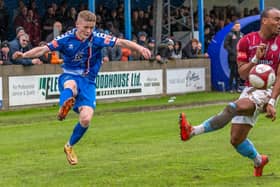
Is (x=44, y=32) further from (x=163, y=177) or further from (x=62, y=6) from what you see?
(x=163, y=177)

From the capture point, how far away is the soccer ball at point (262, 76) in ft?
31.3

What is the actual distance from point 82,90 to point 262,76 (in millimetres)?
3142

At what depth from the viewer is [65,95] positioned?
11336 mm

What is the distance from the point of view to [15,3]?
95.8 feet

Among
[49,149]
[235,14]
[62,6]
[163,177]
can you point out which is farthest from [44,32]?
[163,177]

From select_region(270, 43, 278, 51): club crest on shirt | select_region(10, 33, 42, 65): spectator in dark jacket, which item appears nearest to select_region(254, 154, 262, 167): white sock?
select_region(270, 43, 278, 51): club crest on shirt

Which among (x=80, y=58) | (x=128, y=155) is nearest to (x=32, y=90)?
(x=128, y=155)

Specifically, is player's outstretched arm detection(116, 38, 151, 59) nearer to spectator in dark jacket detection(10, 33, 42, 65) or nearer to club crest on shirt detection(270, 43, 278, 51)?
club crest on shirt detection(270, 43, 278, 51)

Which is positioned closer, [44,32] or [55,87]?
[55,87]

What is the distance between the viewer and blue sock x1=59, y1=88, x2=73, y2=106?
441 inches

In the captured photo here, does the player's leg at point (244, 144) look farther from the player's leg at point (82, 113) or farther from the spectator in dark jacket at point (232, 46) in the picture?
the spectator in dark jacket at point (232, 46)

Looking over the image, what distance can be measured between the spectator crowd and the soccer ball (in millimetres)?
12401

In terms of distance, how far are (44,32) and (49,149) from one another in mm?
13366

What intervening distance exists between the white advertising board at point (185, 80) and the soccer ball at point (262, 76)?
17.0 metres
